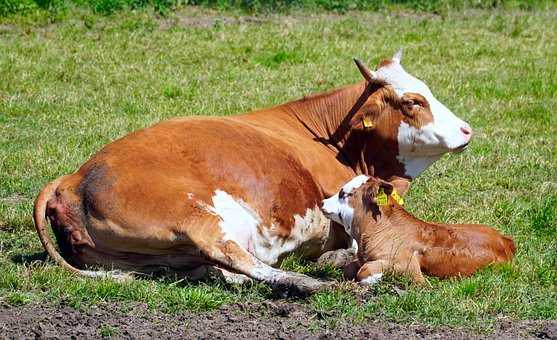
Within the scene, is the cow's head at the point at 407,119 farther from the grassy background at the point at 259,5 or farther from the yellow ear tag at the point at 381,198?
the grassy background at the point at 259,5

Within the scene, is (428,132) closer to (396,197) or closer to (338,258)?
(396,197)

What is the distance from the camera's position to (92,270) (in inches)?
284

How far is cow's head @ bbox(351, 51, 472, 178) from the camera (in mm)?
8500

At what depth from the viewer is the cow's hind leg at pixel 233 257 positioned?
272 inches

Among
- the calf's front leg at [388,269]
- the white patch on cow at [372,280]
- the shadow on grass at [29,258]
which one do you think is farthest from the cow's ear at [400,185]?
the shadow on grass at [29,258]

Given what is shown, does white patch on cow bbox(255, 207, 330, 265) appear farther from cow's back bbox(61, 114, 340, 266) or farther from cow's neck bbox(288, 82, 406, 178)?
cow's neck bbox(288, 82, 406, 178)

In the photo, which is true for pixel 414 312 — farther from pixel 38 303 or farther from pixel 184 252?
pixel 38 303

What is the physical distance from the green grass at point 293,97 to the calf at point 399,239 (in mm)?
119

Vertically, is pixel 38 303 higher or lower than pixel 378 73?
lower

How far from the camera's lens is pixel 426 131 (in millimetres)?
8516

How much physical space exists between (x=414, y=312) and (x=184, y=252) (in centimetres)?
140

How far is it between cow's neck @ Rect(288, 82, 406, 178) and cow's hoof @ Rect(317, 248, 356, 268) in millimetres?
827

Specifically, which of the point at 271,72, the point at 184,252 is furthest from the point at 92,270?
the point at 271,72

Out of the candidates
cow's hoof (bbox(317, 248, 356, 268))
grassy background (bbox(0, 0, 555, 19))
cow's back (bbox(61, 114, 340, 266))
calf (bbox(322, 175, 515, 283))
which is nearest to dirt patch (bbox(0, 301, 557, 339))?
cow's back (bbox(61, 114, 340, 266))
